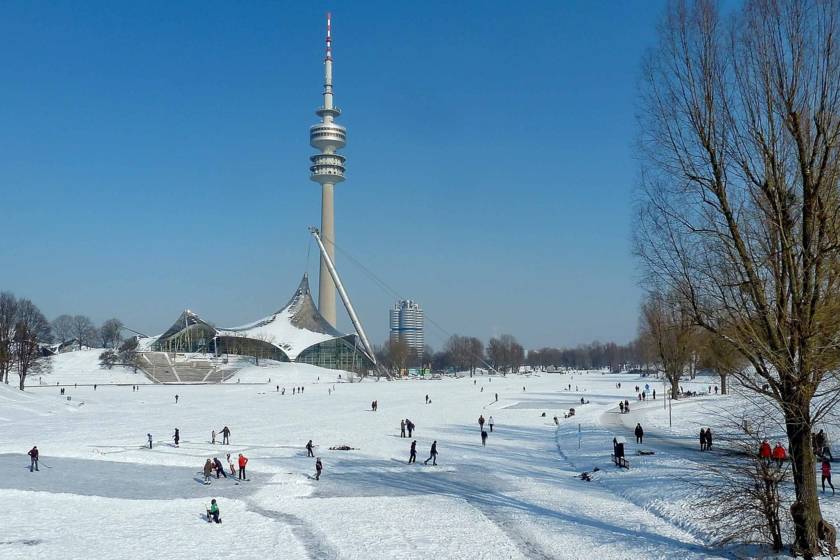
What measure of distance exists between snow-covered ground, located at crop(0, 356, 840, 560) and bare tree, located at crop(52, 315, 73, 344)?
4437 inches

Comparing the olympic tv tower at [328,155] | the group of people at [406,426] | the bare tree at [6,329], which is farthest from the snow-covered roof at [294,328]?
the group of people at [406,426]

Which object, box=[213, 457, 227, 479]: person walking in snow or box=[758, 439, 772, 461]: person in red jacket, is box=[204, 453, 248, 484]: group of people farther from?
box=[758, 439, 772, 461]: person in red jacket

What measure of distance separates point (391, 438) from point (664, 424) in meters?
14.1

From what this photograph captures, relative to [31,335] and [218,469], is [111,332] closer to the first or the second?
[31,335]

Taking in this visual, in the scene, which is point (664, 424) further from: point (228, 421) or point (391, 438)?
point (228, 421)

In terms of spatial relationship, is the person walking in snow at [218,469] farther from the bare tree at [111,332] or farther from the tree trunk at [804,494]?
the bare tree at [111,332]

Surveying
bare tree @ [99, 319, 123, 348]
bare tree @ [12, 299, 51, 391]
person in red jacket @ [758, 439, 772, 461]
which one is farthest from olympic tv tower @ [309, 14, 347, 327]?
person in red jacket @ [758, 439, 772, 461]

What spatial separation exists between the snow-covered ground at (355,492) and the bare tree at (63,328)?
4437 inches

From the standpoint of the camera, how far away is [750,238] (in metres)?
10.2

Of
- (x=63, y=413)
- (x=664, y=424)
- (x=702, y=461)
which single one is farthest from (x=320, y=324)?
(x=702, y=461)

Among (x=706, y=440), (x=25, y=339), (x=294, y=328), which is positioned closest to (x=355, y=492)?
(x=706, y=440)

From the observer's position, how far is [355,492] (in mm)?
17750

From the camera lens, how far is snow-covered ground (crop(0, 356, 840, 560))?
12.8 meters

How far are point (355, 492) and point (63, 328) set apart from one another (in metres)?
140
